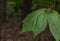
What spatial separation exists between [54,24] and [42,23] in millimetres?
51

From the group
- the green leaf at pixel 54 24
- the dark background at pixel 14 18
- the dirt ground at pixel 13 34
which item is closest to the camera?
the green leaf at pixel 54 24

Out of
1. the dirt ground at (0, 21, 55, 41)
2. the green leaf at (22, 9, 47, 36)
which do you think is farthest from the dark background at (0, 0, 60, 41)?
the green leaf at (22, 9, 47, 36)

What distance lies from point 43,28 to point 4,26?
23.4 feet

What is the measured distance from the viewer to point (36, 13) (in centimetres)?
90

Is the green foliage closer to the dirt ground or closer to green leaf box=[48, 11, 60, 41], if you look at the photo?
green leaf box=[48, 11, 60, 41]

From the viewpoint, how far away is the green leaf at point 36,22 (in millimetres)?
841

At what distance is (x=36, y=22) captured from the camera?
0.86m

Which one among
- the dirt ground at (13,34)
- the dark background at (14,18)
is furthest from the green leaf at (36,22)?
the dirt ground at (13,34)

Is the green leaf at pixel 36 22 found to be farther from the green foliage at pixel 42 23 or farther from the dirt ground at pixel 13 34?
the dirt ground at pixel 13 34

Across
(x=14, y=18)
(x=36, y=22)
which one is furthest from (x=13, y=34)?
(x=36, y=22)

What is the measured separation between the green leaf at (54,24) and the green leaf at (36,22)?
23 millimetres

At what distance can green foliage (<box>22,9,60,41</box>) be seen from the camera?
829mm

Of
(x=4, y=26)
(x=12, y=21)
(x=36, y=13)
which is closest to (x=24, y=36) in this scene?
(x=4, y=26)

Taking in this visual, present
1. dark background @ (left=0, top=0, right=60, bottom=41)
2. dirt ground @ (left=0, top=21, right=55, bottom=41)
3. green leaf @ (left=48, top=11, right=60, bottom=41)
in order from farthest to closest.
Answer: dark background @ (left=0, top=0, right=60, bottom=41) < dirt ground @ (left=0, top=21, right=55, bottom=41) < green leaf @ (left=48, top=11, right=60, bottom=41)
